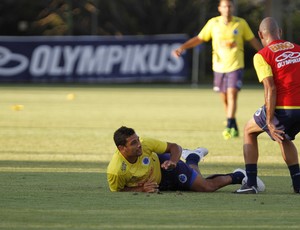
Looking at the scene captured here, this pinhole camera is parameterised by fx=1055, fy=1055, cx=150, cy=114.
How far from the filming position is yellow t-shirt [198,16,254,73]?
18516 mm

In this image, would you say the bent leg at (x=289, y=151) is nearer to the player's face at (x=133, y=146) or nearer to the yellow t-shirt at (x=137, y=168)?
the yellow t-shirt at (x=137, y=168)

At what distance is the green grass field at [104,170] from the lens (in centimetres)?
866

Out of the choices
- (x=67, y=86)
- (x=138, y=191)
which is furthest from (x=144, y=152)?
(x=67, y=86)

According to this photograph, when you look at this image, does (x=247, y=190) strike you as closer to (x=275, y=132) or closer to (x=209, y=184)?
(x=209, y=184)

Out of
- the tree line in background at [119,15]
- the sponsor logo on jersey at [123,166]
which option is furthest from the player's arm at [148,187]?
the tree line in background at [119,15]

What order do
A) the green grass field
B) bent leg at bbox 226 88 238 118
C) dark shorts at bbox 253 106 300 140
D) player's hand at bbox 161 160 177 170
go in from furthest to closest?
bent leg at bbox 226 88 238 118
dark shorts at bbox 253 106 300 140
player's hand at bbox 161 160 177 170
the green grass field

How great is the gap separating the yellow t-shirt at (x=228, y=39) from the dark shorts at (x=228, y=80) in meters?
0.08

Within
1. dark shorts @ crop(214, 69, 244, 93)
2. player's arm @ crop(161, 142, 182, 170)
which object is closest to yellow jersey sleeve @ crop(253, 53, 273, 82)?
player's arm @ crop(161, 142, 182, 170)

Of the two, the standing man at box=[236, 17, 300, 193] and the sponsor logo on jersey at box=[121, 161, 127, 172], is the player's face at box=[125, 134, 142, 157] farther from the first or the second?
the standing man at box=[236, 17, 300, 193]

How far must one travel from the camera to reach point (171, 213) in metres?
8.98

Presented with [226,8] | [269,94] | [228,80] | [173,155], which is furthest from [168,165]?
[226,8]

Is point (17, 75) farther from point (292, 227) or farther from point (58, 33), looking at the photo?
point (292, 227)

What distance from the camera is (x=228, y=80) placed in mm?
18375

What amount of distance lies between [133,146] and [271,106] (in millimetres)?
1399
